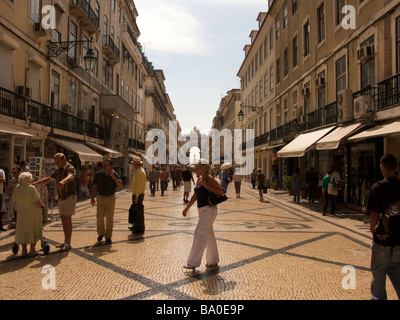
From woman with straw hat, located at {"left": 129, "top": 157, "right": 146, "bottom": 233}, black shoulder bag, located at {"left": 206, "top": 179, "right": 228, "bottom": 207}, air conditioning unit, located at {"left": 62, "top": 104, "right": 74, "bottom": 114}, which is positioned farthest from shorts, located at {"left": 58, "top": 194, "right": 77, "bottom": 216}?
air conditioning unit, located at {"left": 62, "top": 104, "right": 74, "bottom": 114}

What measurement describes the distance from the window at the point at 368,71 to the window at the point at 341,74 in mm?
1706

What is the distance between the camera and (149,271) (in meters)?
4.73

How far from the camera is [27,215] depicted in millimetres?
5520

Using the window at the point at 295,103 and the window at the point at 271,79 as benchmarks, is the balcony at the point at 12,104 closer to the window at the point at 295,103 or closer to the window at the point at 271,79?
the window at the point at 295,103

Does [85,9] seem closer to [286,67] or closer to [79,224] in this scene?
[286,67]

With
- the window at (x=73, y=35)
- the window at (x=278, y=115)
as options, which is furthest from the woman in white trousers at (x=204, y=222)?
the window at (x=278, y=115)

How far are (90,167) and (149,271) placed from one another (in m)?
18.8

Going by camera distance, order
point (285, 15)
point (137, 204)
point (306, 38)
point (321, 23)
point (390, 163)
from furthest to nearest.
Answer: point (285, 15) → point (306, 38) → point (321, 23) → point (137, 204) → point (390, 163)

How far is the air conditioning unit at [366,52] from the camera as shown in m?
11.3

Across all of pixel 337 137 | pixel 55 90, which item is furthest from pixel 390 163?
A: pixel 55 90

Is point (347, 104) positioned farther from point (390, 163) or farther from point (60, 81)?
point (60, 81)

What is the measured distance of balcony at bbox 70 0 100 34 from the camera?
18048 millimetres

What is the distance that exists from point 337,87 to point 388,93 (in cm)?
467
